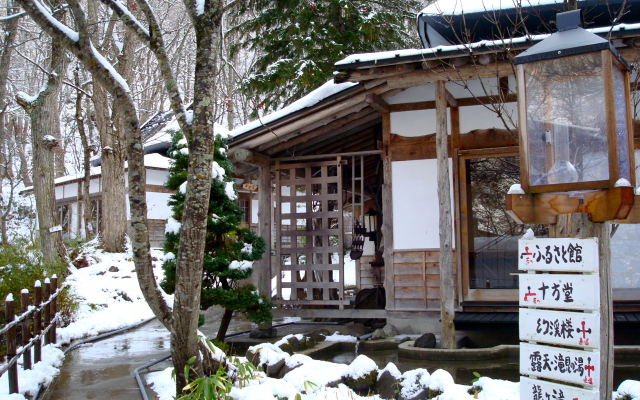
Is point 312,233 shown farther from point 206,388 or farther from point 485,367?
point 206,388

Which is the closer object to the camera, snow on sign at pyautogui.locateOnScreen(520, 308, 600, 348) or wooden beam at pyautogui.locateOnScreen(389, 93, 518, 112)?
snow on sign at pyautogui.locateOnScreen(520, 308, 600, 348)

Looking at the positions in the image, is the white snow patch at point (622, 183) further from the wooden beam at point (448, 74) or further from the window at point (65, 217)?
the window at point (65, 217)

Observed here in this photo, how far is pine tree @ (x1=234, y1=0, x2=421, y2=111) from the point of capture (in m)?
14.5

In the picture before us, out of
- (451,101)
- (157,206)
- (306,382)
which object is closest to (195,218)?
(306,382)

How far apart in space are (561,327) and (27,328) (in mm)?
5642

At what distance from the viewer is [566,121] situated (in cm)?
333

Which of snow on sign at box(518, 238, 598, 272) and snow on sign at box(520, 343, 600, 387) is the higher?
snow on sign at box(518, 238, 598, 272)

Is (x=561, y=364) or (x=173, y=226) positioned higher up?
(x=173, y=226)

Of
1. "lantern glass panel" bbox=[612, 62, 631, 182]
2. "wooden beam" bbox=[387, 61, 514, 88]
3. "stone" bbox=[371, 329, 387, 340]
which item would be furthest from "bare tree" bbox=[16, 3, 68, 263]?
"lantern glass panel" bbox=[612, 62, 631, 182]

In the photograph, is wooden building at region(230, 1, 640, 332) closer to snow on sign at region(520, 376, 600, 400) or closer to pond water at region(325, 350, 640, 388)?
pond water at region(325, 350, 640, 388)

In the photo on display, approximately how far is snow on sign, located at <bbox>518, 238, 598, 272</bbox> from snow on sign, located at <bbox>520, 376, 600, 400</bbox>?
2.24 ft

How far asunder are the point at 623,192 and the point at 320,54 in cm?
1258

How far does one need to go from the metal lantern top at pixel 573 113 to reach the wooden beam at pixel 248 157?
6020mm

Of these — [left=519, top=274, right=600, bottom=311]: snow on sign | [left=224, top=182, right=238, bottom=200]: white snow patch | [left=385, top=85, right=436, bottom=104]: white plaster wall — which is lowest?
[left=519, top=274, right=600, bottom=311]: snow on sign
